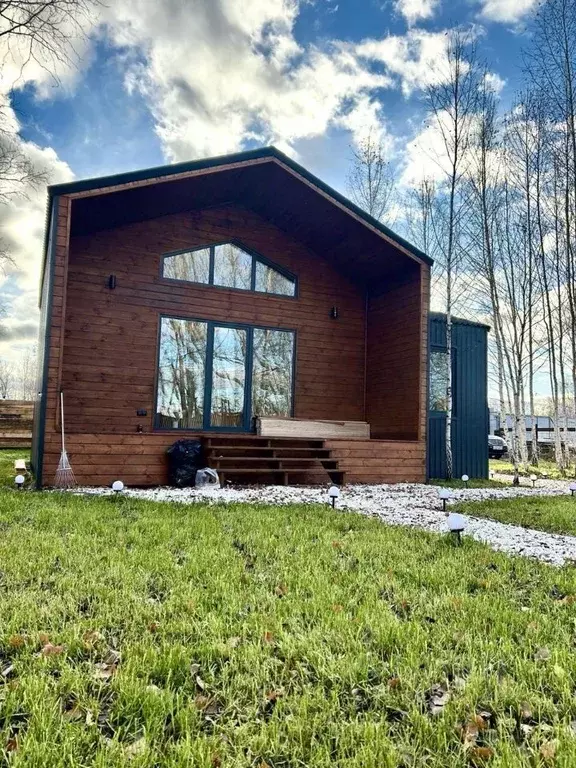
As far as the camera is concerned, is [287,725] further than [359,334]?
No

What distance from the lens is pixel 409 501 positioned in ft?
20.4

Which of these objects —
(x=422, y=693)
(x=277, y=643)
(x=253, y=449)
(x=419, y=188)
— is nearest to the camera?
(x=422, y=693)

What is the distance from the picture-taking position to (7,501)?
4.84 meters

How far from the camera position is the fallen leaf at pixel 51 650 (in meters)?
1.86

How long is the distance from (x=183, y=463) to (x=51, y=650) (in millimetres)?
5006

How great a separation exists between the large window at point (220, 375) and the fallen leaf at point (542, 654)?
6809 millimetres

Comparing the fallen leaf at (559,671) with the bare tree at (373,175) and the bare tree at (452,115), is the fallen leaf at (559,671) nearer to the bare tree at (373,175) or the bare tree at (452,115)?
the bare tree at (452,115)

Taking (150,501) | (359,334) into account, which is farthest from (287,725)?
(359,334)

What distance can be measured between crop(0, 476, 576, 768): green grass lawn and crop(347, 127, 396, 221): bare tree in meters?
14.1

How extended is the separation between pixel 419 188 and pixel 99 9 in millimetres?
9412

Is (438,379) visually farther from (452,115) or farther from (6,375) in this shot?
(6,375)

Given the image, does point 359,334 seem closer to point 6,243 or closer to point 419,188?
point 419,188

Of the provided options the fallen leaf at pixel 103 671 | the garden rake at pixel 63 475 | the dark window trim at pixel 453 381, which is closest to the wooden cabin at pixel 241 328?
the garden rake at pixel 63 475

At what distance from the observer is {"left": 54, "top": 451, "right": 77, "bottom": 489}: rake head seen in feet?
20.1
